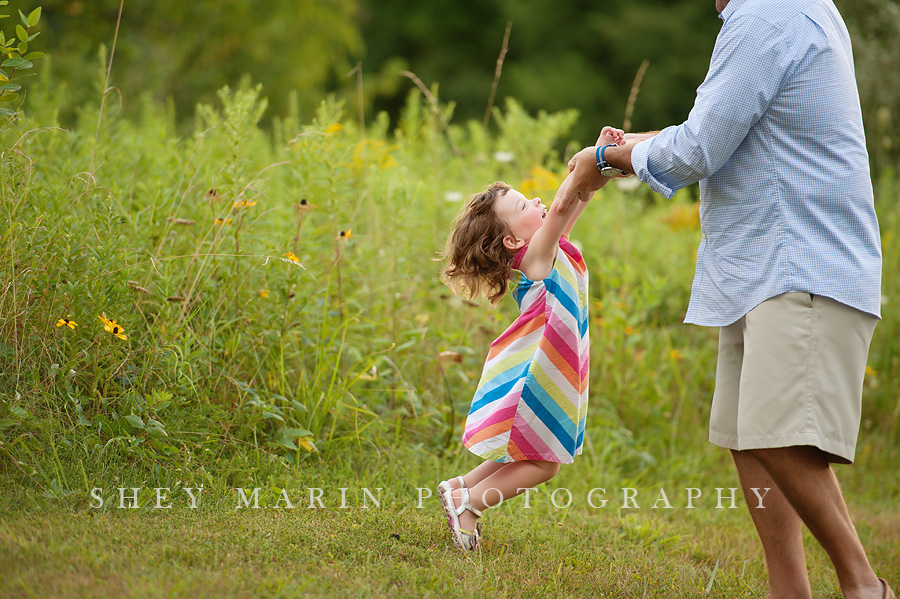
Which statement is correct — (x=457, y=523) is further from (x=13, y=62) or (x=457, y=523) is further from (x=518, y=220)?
(x=13, y=62)

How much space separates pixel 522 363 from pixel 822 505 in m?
0.97

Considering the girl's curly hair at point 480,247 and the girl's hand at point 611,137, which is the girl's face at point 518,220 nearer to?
the girl's curly hair at point 480,247

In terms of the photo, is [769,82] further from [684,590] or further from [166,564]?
[166,564]

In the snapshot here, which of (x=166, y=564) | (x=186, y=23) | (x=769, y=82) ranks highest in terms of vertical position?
(x=186, y=23)

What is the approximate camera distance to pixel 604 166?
7.69 ft

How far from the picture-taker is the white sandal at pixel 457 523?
2576 millimetres

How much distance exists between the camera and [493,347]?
2.73 m

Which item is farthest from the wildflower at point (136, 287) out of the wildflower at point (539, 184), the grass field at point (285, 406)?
the wildflower at point (539, 184)

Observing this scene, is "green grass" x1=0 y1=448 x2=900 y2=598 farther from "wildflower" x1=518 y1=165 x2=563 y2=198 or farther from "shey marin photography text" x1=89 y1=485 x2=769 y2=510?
"wildflower" x1=518 y1=165 x2=563 y2=198

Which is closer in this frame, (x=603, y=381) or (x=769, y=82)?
(x=769, y=82)

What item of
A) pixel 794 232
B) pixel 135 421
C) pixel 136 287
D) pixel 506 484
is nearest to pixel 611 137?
pixel 794 232

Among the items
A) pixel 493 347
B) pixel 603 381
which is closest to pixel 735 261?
pixel 493 347

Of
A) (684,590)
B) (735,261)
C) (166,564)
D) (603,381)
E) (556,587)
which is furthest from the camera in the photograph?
(603,381)

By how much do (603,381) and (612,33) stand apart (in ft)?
40.6
